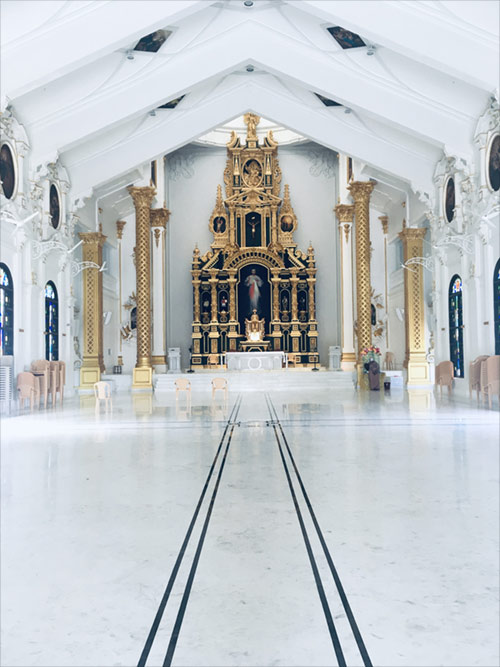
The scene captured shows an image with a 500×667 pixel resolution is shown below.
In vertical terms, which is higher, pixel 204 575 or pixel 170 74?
pixel 170 74

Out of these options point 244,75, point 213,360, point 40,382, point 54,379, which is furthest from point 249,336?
point 40,382

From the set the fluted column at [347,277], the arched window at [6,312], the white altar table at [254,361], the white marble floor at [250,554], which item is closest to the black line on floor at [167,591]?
the white marble floor at [250,554]

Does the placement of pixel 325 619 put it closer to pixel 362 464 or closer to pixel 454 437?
pixel 362 464

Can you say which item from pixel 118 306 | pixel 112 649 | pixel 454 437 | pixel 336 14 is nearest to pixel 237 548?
pixel 112 649

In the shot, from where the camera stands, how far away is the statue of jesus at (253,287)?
2472 centimetres

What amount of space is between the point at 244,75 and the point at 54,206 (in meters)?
5.92

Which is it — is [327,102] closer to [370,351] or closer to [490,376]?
[370,351]

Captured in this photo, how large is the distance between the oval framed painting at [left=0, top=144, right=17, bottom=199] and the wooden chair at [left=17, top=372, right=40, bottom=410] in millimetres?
3643

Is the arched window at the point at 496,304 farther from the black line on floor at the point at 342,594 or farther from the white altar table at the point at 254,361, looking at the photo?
the white altar table at the point at 254,361

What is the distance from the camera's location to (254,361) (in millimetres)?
22344

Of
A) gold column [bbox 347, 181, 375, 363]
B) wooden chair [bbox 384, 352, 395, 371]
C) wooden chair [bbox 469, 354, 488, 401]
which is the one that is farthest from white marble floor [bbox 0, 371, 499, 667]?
wooden chair [bbox 384, 352, 395, 371]

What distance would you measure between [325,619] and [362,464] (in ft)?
10.2

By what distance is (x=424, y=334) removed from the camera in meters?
18.8

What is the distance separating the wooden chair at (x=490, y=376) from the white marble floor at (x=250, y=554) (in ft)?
16.9
